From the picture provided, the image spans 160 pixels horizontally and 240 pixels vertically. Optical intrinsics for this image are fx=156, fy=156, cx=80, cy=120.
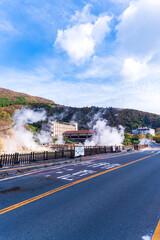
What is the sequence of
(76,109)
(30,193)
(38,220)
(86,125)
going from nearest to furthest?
(38,220) < (30,193) < (86,125) < (76,109)

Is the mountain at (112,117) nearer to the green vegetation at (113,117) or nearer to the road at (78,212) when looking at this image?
the green vegetation at (113,117)

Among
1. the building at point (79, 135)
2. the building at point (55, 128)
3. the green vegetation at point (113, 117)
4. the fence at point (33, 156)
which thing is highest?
the green vegetation at point (113, 117)

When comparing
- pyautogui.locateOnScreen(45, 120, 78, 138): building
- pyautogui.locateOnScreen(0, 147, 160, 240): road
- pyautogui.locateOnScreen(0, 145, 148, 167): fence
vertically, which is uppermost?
pyautogui.locateOnScreen(45, 120, 78, 138): building

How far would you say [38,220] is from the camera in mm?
4051

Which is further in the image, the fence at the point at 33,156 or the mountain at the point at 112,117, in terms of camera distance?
the mountain at the point at 112,117

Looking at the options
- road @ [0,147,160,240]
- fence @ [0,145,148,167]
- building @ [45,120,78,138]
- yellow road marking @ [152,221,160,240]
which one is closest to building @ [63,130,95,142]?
building @ [45,120,78,138]

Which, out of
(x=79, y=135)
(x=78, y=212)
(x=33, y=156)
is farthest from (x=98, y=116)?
(x=78, y=212)

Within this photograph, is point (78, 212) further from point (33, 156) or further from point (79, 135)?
point (79, 135)

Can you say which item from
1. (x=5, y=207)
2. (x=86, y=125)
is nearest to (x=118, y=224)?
(x=5, y=207)

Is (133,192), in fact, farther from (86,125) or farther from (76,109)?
(76,109)

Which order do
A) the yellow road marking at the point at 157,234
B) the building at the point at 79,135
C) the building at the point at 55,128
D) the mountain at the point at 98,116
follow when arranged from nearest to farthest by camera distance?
the yellow road marking at the point at 157,234 → the building at the point at 79,135 → the building at the point at 55,128 → the mountain at the point at 98,116

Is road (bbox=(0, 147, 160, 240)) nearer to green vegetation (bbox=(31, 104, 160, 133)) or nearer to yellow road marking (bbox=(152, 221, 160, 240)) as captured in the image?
yellow road marking (bbox=(152, 221, 160, 240))

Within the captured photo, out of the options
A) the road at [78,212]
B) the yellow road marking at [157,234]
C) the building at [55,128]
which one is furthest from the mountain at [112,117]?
the yellow road marking at [157,234]

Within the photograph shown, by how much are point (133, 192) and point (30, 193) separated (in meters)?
4.12
